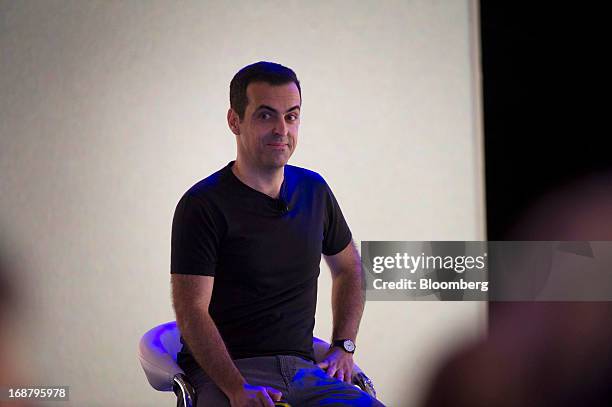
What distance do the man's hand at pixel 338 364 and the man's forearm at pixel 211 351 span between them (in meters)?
0.34

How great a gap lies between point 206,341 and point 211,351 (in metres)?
0.03

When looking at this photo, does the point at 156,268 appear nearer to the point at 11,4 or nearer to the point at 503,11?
the point at 11,4

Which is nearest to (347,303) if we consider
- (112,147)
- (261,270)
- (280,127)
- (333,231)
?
(333,231)

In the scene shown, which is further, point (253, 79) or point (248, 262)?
point (253, 79)

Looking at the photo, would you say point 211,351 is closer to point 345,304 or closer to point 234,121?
point 345,304

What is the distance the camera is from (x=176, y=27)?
3.05m

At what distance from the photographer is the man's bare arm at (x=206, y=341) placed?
1882 millimetres

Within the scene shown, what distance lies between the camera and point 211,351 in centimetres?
192

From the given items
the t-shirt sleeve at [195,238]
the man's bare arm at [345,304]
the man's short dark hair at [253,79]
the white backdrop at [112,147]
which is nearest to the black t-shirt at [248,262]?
the t-shirt sleeve at [195,238]

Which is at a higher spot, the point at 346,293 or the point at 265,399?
the point at 346,293

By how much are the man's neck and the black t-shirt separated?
1.1 inches

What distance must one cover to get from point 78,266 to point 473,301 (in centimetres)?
174

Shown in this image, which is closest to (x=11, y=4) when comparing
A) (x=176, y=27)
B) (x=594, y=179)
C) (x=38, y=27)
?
(x=38, y=27)

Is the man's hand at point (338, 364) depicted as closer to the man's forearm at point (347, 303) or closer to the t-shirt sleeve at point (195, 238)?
the man's forearm at point (347, 303)
